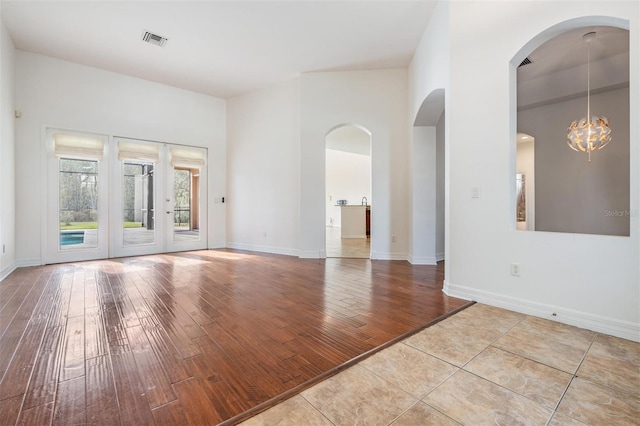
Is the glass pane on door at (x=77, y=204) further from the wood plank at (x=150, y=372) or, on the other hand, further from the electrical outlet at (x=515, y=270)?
the electrical outlet at (x=515, y=270)

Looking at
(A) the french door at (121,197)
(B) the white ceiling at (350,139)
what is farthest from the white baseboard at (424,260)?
(A) the french door at (121,197)

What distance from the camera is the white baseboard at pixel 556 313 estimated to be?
2.14 m

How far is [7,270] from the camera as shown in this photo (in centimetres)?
404

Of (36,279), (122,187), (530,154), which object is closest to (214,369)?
(36,279)

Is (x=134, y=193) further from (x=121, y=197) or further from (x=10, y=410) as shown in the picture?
(x=10, y=410)

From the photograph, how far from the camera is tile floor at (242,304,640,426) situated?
4.36 feet

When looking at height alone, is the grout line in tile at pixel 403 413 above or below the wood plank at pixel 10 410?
below

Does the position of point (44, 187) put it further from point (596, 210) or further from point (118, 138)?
point (596, 210)

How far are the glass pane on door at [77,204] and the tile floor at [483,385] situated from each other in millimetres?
5632

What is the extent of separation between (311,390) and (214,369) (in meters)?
0.62

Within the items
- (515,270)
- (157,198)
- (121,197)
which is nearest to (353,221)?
(157,198)

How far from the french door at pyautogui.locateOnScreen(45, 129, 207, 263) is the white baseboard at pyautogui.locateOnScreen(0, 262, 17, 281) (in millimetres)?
452

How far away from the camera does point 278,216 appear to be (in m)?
6.01

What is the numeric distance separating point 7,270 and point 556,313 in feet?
22.1
